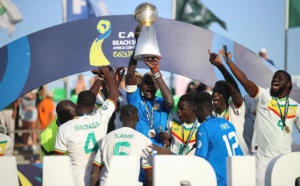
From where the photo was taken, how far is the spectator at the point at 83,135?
28.2 feet

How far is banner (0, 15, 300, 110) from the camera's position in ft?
34.1

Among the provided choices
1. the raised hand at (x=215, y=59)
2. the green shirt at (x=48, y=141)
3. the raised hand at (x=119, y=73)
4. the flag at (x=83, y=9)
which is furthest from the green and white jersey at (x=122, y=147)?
the flag at (x=83, y=9)

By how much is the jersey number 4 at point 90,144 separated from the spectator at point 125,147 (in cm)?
23

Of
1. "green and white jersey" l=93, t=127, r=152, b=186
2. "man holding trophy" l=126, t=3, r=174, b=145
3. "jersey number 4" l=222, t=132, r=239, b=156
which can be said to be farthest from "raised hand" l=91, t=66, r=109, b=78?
"jersey number 4" l=222, t=132, r=239, b=156

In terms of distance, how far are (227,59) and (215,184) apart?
2373 mm

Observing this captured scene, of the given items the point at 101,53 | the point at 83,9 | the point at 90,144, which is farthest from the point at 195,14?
the point at 90,144

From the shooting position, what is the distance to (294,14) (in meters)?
15.9

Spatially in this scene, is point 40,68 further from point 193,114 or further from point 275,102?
point 275,102

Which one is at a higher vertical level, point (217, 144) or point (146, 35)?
point (146, 35)

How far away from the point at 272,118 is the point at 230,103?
1.76 ft

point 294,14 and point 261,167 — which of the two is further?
point 294,14

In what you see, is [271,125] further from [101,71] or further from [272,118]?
[101,71]

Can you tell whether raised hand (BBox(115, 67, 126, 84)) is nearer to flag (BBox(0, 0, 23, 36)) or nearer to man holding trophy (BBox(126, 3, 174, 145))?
man holding trophy (BBox(126, 3, 174, 145))

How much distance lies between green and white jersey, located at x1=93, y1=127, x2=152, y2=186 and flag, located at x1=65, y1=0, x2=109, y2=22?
812 centimetres
